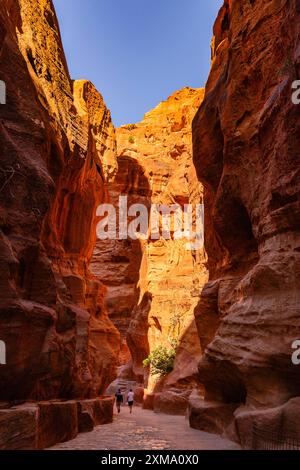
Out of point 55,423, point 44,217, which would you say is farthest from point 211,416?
point 44,217

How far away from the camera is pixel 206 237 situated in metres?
18.8

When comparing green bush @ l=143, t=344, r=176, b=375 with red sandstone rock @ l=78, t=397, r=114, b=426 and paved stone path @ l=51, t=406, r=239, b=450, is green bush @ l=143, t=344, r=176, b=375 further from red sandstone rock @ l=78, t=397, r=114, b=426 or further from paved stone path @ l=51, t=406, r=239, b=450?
paved stone path @ l=51, t=406, r=239, b=450

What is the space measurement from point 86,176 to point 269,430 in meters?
14.3

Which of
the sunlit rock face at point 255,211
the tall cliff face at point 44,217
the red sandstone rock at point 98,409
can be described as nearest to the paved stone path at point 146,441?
the red sandstone rock at point 98,409

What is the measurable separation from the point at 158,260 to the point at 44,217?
24.0m

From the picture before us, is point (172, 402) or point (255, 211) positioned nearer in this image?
point (255, 211)

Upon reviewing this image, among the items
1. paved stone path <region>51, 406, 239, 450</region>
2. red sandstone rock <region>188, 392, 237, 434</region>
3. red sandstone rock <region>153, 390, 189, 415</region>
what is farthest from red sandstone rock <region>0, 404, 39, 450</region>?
red sandstone rock <region>153, 390, 189, 415</region>

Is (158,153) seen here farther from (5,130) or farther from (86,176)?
(5,130)

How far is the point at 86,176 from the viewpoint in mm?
19516

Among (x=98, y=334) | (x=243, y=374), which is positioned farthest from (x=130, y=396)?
(x=243, y=374)

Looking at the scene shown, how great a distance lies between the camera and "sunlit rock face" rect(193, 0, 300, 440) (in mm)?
8773

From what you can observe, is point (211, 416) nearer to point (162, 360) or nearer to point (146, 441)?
point (146, 441)

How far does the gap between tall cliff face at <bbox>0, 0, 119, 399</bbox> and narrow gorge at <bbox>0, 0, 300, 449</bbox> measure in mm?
45

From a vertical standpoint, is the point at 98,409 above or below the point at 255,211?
below
